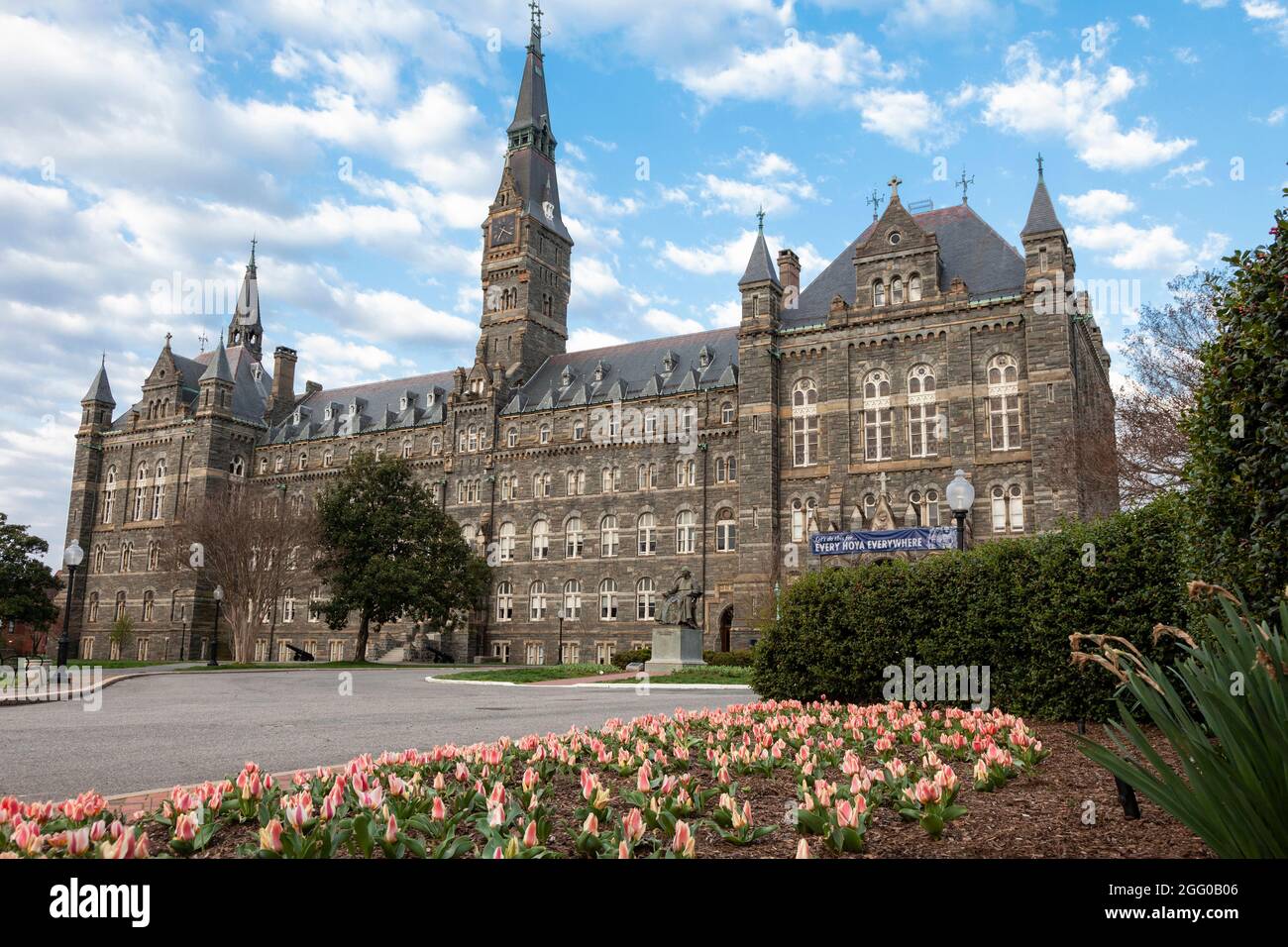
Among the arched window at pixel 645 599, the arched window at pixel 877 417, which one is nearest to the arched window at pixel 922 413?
the arched window at pixel 877 417

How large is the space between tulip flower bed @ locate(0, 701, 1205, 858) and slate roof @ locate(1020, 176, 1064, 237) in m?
34.9

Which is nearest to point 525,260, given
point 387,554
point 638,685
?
point 387,554

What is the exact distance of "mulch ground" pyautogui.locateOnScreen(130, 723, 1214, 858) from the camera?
16.2 ft

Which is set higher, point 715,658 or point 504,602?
point 504,602

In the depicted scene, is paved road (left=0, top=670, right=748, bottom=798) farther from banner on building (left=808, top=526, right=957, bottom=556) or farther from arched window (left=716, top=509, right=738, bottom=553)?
arched window (left=716, top=509, right=738, bottom=553)

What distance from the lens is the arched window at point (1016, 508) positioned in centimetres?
3888

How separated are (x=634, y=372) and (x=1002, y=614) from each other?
46208mm

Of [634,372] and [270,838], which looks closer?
[270,838]

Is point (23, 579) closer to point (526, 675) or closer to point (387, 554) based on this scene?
point (387, 554)

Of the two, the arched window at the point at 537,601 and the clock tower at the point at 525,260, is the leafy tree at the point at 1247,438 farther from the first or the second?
the clock tower at the point at 525,260

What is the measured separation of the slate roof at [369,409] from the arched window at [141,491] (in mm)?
9298

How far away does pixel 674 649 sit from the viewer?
107 feet
